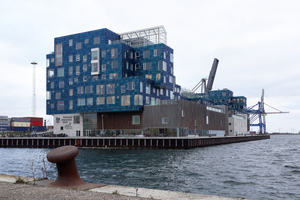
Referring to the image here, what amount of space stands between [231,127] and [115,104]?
71.4 m

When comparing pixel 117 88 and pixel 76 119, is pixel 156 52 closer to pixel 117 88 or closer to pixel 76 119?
pixel 117 88

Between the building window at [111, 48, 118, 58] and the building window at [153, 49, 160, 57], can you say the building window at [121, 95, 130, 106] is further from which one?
the building window at [153, 49, 160, 57]

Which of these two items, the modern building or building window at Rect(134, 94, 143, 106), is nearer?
building window at Rect(134, 94, 143, 106)

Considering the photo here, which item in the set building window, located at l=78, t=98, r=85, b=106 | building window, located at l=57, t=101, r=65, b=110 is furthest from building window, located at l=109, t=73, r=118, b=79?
building window, located at l=57, t=101, r=65, b=110

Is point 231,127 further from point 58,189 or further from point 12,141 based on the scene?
point 58,189

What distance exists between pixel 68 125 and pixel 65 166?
8290 centimetres

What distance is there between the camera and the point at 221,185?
80.2 ft

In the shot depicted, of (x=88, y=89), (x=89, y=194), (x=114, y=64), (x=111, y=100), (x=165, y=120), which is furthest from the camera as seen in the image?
(x=88, y=89)

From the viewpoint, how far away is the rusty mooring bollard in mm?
13256

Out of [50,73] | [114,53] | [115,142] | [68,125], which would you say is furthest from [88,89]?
[115,142]

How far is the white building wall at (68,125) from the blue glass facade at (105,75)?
194cm

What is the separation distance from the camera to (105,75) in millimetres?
88125

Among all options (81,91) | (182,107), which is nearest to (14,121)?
(81,91)

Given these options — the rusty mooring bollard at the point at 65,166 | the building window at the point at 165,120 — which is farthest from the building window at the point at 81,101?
the rusty mooring bollard at the point at 65,166
